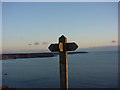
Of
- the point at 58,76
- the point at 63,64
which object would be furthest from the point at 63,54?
the point at 58,76

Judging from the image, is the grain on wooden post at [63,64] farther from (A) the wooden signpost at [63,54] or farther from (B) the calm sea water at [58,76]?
(B) the calm sea water at [58,76]

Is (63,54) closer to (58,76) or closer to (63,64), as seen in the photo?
(63,64)

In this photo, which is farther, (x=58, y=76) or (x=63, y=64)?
(x=58, y=76)

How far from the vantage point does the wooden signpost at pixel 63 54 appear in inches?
128

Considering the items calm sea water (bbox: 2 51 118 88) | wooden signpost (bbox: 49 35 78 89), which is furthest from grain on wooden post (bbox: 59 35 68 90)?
calm sea water (bbox: 2 51 118 88)

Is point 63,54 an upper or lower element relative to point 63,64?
upper

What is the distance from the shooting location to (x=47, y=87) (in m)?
37.1

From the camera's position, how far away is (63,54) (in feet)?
10.8

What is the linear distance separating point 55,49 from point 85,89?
3283 cm

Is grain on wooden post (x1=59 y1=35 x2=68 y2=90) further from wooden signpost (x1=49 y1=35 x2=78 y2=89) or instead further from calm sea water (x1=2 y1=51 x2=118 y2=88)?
calm sea water (x1=2 y1=51 x2=118 y2=88)

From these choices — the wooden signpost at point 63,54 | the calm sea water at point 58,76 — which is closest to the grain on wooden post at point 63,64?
the wooden signpost at point 63,54

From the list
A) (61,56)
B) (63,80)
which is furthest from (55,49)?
(63,80)

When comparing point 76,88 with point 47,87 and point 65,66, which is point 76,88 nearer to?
point 47,87

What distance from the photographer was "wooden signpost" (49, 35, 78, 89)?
325cm
